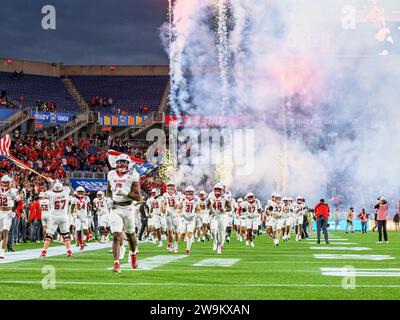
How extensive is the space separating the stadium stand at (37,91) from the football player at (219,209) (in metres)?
34.1

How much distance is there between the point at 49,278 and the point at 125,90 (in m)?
49.4

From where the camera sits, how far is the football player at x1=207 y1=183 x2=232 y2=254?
816 inches

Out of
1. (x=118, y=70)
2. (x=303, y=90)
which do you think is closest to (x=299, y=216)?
(x=303, y=90)

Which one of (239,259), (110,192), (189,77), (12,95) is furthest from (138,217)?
(189,77)

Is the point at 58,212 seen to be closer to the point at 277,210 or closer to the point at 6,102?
the point at 277,210

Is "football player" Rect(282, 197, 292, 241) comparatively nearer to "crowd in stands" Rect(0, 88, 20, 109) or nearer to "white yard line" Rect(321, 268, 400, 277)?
"white yard line" Rect(321, 268, 400, 277)

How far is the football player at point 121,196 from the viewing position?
13539mm

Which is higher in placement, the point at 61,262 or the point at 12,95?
the point at 12,95

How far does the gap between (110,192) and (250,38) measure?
4202cm

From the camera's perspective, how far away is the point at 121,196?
44.9ft

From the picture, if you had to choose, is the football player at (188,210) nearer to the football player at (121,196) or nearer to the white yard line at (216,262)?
the white yard line at (216,262)

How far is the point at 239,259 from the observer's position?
1803 centimetres
